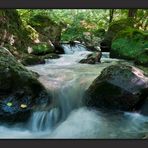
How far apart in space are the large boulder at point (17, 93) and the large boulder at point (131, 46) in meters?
3.65

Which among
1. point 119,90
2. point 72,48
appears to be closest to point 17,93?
point 119,90

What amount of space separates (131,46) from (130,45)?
65mm

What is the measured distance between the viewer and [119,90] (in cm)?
453

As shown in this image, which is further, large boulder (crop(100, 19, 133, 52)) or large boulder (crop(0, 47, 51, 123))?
large boulder (crop(100, 19, 133, 52))

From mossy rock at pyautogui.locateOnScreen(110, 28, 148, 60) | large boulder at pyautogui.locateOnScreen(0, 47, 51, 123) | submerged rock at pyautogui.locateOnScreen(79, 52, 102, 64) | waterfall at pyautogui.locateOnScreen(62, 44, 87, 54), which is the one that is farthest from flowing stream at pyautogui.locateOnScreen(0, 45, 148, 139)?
waterfall at pyautogui.locateOnScreen(62, 44, 87, 54)

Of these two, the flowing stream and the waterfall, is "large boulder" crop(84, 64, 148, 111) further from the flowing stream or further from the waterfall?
the waterfall

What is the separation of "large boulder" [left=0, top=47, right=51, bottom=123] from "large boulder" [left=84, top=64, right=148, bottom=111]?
707 mm

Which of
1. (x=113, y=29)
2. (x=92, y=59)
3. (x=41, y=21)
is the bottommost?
(x=113, y=29)

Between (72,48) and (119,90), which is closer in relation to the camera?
(119,90)

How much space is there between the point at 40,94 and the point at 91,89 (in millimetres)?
755

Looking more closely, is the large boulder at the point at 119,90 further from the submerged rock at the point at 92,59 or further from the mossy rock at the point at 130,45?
the mossy rock at the point at 130,45

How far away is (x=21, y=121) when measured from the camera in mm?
4211

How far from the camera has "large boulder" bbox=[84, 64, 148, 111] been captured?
451 cm

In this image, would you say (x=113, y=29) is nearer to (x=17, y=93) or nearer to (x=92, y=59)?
(x=92, y=59)
